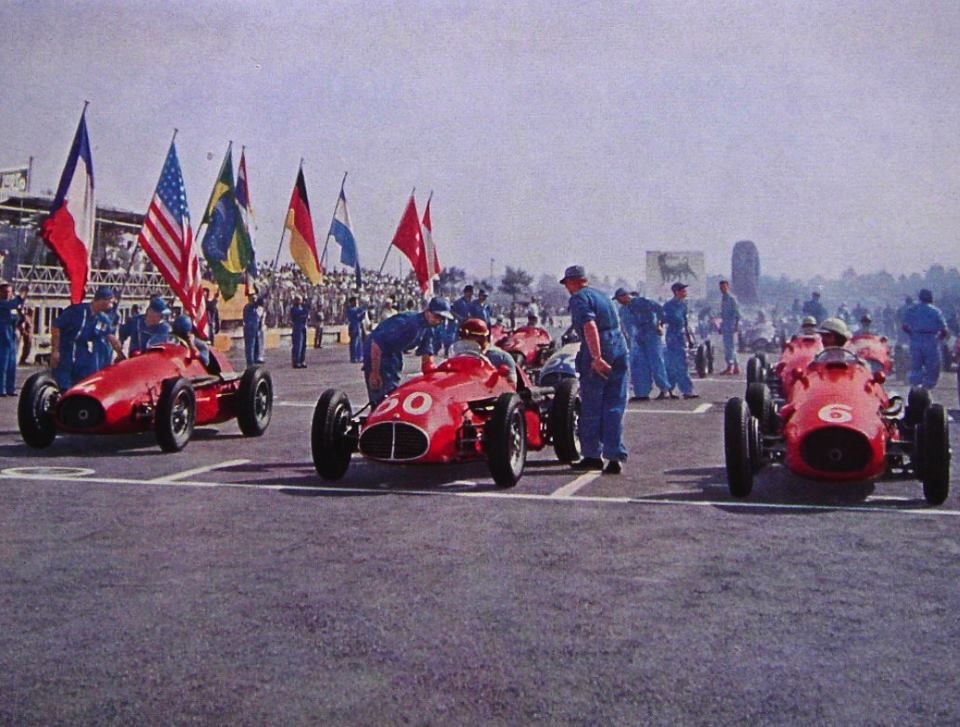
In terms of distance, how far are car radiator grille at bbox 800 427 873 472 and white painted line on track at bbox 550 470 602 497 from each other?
1612 millimetres

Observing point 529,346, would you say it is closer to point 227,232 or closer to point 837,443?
point 227,232

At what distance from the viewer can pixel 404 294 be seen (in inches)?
1822

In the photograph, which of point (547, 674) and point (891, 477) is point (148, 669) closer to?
point (547, 674)

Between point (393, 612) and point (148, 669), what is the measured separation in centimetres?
112

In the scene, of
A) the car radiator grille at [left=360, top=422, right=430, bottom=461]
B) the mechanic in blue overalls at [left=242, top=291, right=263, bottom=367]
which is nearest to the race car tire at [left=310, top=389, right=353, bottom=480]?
the car radiator grille at [left=360, top=422, right=430, bottom=461]

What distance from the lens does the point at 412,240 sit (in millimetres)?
26188

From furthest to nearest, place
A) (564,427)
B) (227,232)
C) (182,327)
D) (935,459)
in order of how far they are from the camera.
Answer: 1. (227,232)
2. (182,327)
3. (564,427)
4. (935,459)

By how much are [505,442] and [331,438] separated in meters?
1.32

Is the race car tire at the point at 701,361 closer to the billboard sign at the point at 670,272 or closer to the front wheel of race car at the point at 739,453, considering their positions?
the billboard sign at the point at 670,272

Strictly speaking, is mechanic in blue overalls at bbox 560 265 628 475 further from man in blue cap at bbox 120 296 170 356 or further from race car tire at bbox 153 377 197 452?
man in blue cap at bbox 120 296 170 356

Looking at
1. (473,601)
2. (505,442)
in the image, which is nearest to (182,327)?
(505,442)

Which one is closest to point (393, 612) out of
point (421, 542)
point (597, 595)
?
point (597, 595)

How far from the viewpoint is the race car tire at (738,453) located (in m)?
7.61

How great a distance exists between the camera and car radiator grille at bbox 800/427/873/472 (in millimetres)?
7523
